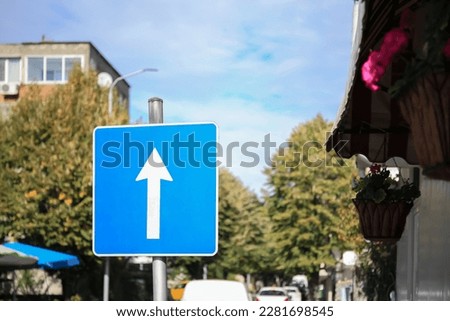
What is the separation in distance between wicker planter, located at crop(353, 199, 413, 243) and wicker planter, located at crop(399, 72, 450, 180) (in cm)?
381

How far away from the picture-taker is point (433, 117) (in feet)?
7.59

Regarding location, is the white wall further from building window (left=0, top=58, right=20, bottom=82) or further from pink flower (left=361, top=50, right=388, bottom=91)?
building window (left=0, top=58, right=20, bottom=82)

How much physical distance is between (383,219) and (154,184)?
2960 millimetres

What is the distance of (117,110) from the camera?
32406 mm

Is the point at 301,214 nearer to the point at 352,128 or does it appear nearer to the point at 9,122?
the point at 9,122

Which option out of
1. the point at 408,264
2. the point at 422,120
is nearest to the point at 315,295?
the point at 408,264

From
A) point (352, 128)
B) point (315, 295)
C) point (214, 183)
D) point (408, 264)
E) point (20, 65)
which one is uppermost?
point (20, 65)

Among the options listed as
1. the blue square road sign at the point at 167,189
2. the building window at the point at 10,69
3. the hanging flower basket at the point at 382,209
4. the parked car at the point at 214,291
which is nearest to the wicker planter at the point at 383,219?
the hanging flower basket at the point at 382,209

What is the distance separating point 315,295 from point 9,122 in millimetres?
26812

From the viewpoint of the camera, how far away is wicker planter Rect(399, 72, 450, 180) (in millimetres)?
2291

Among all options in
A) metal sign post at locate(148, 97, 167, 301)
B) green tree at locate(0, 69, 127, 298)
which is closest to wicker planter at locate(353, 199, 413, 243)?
metal sign post at locate(148, 97, 167, 301)

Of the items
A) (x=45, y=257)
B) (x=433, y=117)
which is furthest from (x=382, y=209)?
(x=45, y=257)

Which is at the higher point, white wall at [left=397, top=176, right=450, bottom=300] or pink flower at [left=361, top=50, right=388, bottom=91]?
pink flower at [left=361, top=50, right=388, bottom=91]

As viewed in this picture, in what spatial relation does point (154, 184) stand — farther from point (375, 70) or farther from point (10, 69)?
point (10, 69)
